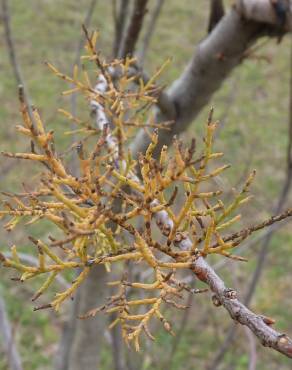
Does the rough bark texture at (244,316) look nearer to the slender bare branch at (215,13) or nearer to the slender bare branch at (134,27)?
the slender bare branch at (134,27)

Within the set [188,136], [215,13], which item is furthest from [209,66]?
[188,136]

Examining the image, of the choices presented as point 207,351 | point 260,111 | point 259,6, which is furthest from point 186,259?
point 260,111

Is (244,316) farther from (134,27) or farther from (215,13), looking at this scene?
(215,13)

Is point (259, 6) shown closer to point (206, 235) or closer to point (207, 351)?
point (206, 235)

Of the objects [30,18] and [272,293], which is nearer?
[272,293]

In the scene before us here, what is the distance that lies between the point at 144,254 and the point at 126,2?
1266mm

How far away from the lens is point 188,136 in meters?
4.54

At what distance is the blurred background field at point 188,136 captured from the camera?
3.80 meters

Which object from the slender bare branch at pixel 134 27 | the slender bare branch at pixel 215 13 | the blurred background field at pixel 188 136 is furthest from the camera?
the blurred background field at pixel 188 136

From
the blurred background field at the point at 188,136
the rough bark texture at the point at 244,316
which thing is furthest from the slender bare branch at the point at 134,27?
the blurred background field at the point at 188,136

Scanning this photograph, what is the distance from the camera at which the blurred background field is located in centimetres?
380

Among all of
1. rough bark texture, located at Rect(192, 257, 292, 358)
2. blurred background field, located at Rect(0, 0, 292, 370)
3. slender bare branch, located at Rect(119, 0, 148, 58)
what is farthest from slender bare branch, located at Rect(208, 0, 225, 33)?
rough bark texture, located at Rect(192, 257, 292, 358)

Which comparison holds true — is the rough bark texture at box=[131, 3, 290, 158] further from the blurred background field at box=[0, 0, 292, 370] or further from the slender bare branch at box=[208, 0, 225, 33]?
the blurred background field at box=[0, 0, 292, 370]

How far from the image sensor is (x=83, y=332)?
1.76 metres
